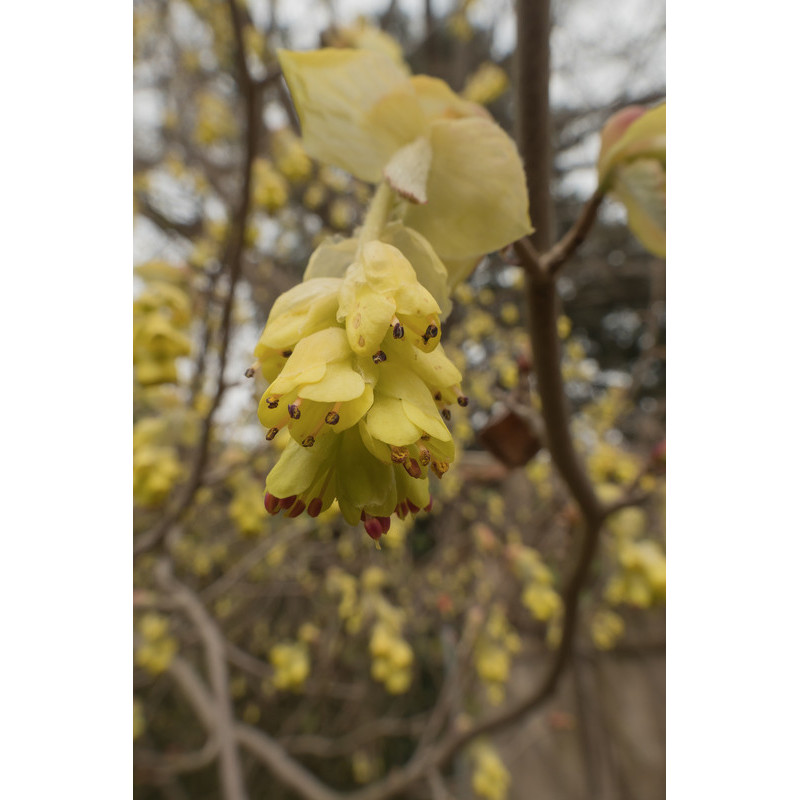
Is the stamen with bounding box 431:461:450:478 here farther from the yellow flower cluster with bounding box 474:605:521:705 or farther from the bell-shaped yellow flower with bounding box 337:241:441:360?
the yellow flower cluster with bounding box 474:605:521:705

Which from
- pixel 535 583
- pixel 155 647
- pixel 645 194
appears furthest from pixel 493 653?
pixel 645 194

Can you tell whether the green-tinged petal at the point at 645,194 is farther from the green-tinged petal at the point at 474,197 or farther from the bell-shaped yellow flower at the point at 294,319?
the bell-shaped yellow flower at the point at 294,319

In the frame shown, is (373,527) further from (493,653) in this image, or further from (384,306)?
(493,653)

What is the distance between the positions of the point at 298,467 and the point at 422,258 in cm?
→ 13

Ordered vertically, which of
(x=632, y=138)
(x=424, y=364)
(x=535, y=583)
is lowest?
(x=535, y=583)

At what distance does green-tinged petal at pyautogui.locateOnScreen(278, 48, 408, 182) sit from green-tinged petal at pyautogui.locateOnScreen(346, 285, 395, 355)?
190 mm

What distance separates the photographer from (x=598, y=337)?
411 cm

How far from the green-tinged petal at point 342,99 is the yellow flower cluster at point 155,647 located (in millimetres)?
1963

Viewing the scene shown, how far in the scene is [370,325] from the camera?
0.27 m

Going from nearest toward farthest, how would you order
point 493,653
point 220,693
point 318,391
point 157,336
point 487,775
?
point 318,391, point 157,336, point 220,693, point 493,653, point 487,775

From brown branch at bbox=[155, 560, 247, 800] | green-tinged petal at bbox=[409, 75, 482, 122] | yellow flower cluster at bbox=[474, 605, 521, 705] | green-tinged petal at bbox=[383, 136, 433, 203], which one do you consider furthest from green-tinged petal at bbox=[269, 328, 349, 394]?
yellow flower cluster at bbox=[474, 605, 521, 705]
